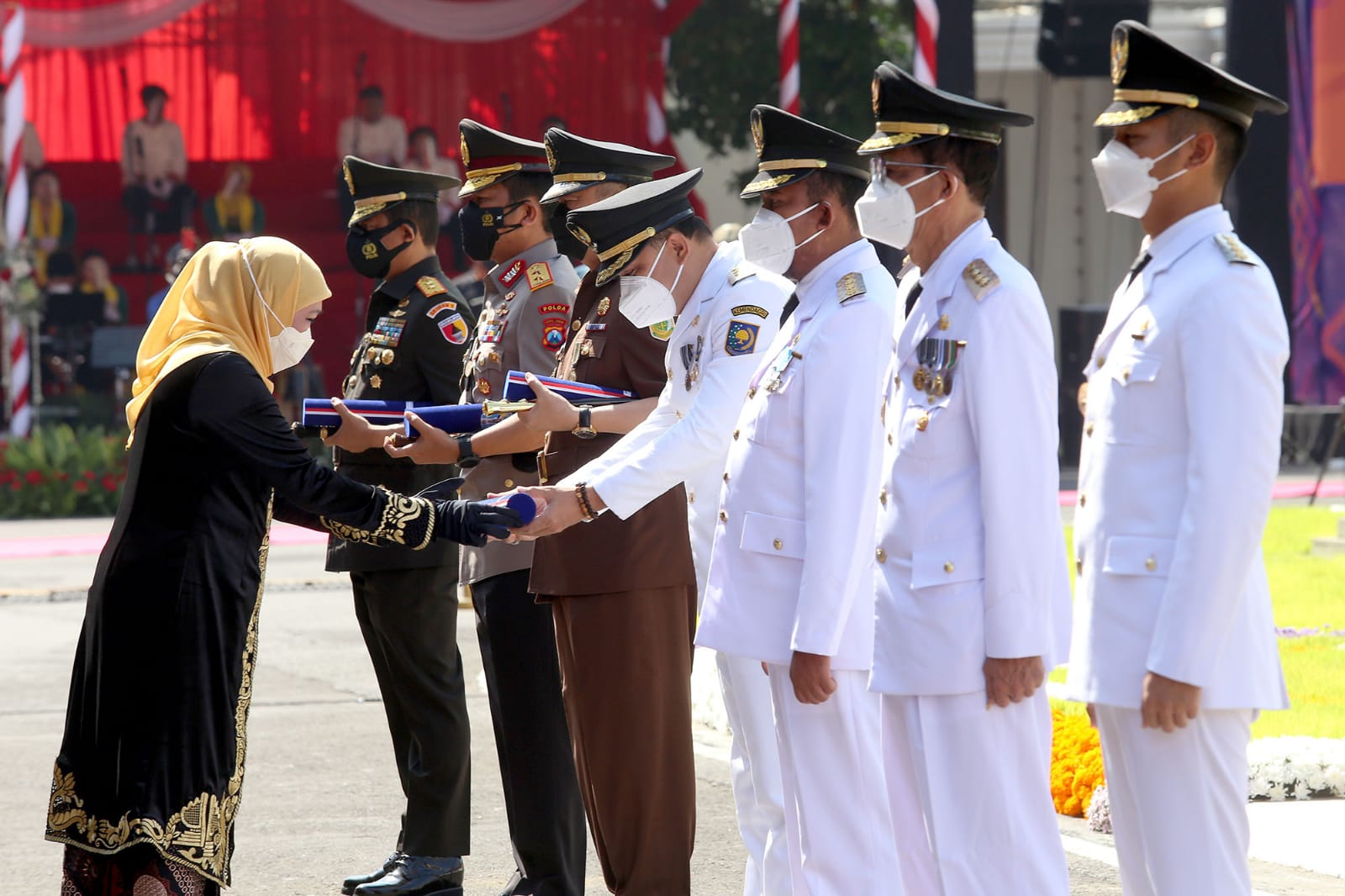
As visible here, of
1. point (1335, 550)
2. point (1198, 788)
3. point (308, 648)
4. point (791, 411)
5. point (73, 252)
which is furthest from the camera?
point (73, 252)

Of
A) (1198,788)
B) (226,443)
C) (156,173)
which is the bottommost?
(1198,788)

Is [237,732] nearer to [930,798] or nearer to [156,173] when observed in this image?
[930,798]

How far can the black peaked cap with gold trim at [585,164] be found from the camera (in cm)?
486

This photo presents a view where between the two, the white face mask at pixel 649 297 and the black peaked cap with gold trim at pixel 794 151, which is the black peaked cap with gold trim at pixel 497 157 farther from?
the black peaked cap with gold trim at pixel 794 151

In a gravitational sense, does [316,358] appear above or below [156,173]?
below

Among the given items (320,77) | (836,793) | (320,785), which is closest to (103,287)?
(320,77)

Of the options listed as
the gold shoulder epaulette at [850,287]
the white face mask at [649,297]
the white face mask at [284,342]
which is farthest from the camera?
the white face mask at [649,297]

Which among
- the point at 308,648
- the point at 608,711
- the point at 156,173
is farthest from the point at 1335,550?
the point at 156,173

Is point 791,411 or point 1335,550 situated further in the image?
point 1335,550

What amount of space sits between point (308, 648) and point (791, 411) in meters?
6.34

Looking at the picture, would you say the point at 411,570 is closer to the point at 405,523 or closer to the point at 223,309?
the point at 405,523

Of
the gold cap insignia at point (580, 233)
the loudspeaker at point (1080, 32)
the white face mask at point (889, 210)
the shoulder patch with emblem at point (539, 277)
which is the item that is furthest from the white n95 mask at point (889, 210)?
the loudspeaker at point (1080, 32)

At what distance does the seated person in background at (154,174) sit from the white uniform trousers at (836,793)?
16788 millimetres

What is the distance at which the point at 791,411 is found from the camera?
3877mm
